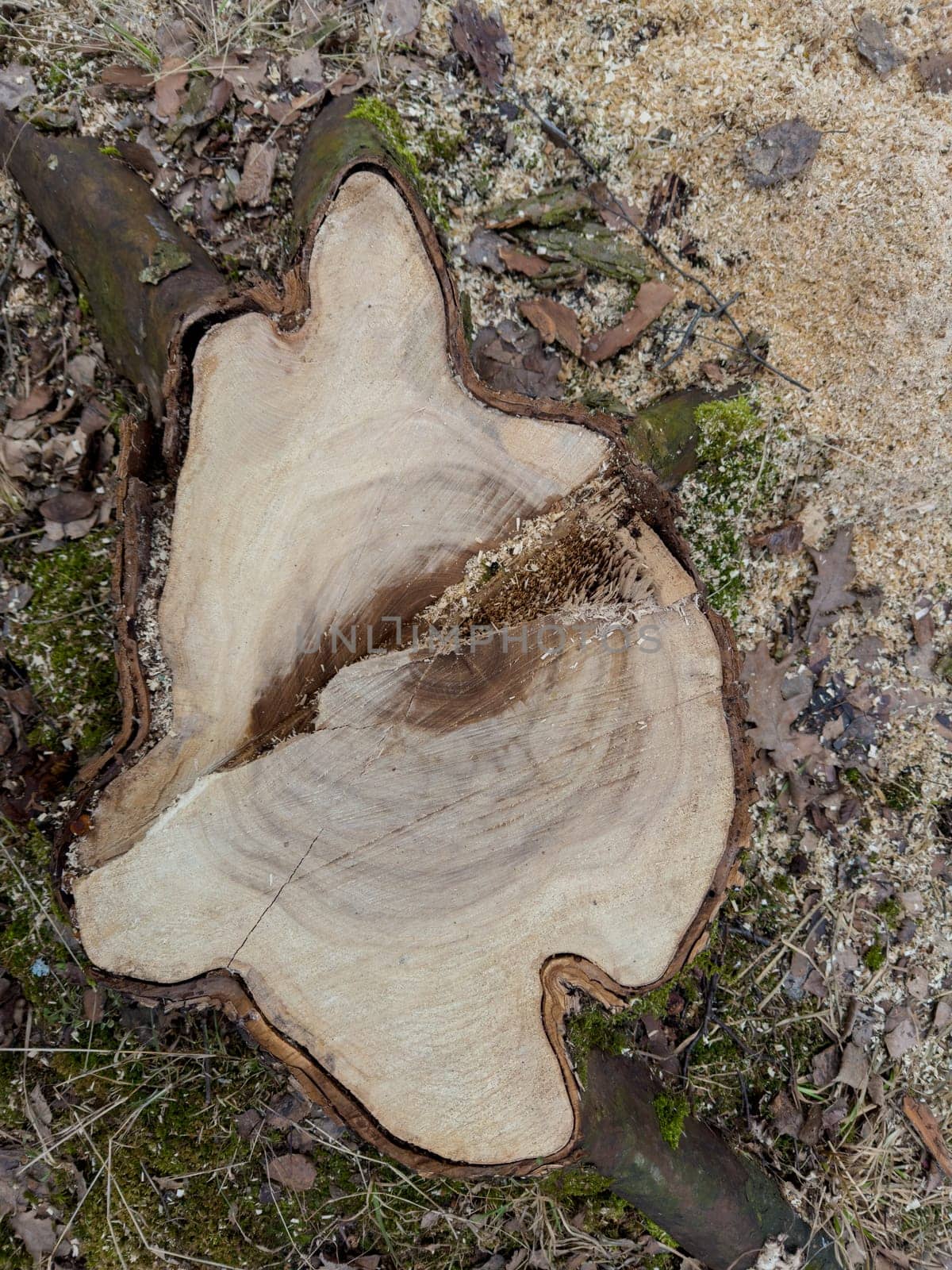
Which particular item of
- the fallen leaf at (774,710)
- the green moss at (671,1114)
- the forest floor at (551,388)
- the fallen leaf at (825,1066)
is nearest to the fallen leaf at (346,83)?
the forest floor at (551,388)

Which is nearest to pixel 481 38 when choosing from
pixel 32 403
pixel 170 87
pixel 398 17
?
pixel 398 17

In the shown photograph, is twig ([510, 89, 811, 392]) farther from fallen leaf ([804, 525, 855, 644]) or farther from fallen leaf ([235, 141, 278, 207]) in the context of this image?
fallen leaf ([235, 141, 278, 207])

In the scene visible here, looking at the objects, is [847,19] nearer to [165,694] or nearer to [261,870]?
[165,694]

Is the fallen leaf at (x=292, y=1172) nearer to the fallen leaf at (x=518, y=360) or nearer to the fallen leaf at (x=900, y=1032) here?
the fallen leaf at (x=900, y=1032)

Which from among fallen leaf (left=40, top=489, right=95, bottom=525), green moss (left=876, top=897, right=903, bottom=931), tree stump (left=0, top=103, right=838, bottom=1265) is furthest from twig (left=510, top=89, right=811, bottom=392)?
fallen leaf (left=40, top=489, right=95, bottom=525)

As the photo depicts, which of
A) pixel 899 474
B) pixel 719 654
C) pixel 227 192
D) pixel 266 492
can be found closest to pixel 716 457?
pixel 899 474

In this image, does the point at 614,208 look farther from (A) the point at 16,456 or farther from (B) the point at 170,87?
(A) the point at 16,456
